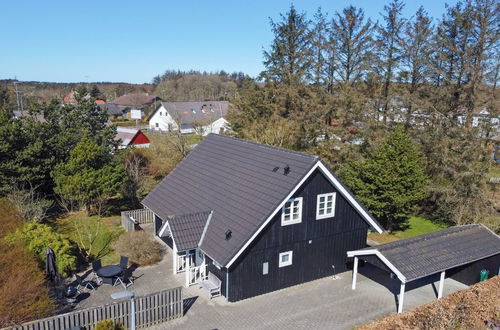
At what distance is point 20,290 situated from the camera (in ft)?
41.5

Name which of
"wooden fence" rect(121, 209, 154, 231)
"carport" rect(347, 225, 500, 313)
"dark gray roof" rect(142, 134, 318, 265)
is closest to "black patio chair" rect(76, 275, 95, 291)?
"dark gray roof" rect(142, 134, 318, 265)

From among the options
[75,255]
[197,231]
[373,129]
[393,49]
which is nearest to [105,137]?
[75,255]

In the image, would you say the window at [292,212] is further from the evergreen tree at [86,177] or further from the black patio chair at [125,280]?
the evergreen tree at [86,177]

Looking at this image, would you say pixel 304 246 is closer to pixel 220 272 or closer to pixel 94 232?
pixel 220 272

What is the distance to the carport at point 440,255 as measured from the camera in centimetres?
1570

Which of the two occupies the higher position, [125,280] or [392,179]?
[392,179]

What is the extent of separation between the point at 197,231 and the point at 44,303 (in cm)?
644

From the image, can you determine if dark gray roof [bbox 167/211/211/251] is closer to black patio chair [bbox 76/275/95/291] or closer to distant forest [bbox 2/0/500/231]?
black patio chair [bbox 76/275/95/291]

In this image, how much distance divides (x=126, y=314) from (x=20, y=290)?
3.58 metres

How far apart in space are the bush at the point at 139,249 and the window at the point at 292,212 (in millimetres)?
7531

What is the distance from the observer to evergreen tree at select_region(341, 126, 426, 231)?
2375 cm

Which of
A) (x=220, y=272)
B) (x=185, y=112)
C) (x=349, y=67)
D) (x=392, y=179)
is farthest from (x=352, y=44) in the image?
(x=185, y=112)

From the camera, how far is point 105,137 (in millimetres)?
30250

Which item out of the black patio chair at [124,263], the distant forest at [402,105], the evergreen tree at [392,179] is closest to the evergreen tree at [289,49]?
the distant forest at [402,105]
